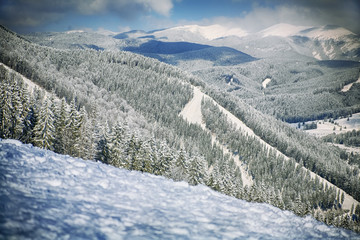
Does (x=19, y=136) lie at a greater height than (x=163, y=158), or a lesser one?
greater

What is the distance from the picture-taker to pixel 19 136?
136ft

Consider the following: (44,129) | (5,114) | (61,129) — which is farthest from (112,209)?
(5,114)

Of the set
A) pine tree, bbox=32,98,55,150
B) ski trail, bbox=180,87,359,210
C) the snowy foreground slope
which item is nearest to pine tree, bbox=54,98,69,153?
pine tree, bbox=32,98,55,150

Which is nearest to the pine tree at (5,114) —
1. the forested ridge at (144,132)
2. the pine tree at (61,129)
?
the forested ridge at (144,132)

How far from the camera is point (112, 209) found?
8328 millimetres

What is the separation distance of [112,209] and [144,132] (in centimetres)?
8958

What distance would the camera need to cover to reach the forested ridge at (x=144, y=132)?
45281 mm

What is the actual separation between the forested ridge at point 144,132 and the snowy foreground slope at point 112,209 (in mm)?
27665

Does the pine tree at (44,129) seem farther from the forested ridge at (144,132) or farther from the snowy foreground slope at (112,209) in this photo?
the snowy foreground slope at (112,209)

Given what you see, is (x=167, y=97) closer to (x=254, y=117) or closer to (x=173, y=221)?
(x=254, y=117)

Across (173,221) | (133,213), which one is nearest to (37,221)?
(133,213)

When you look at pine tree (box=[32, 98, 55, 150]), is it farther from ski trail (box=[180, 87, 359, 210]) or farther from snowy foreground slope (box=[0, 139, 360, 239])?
ski trail (box=[180, 87, 359, 210])

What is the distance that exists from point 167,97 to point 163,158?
135232 millimetres

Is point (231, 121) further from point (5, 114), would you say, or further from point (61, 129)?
point (5, 114)
